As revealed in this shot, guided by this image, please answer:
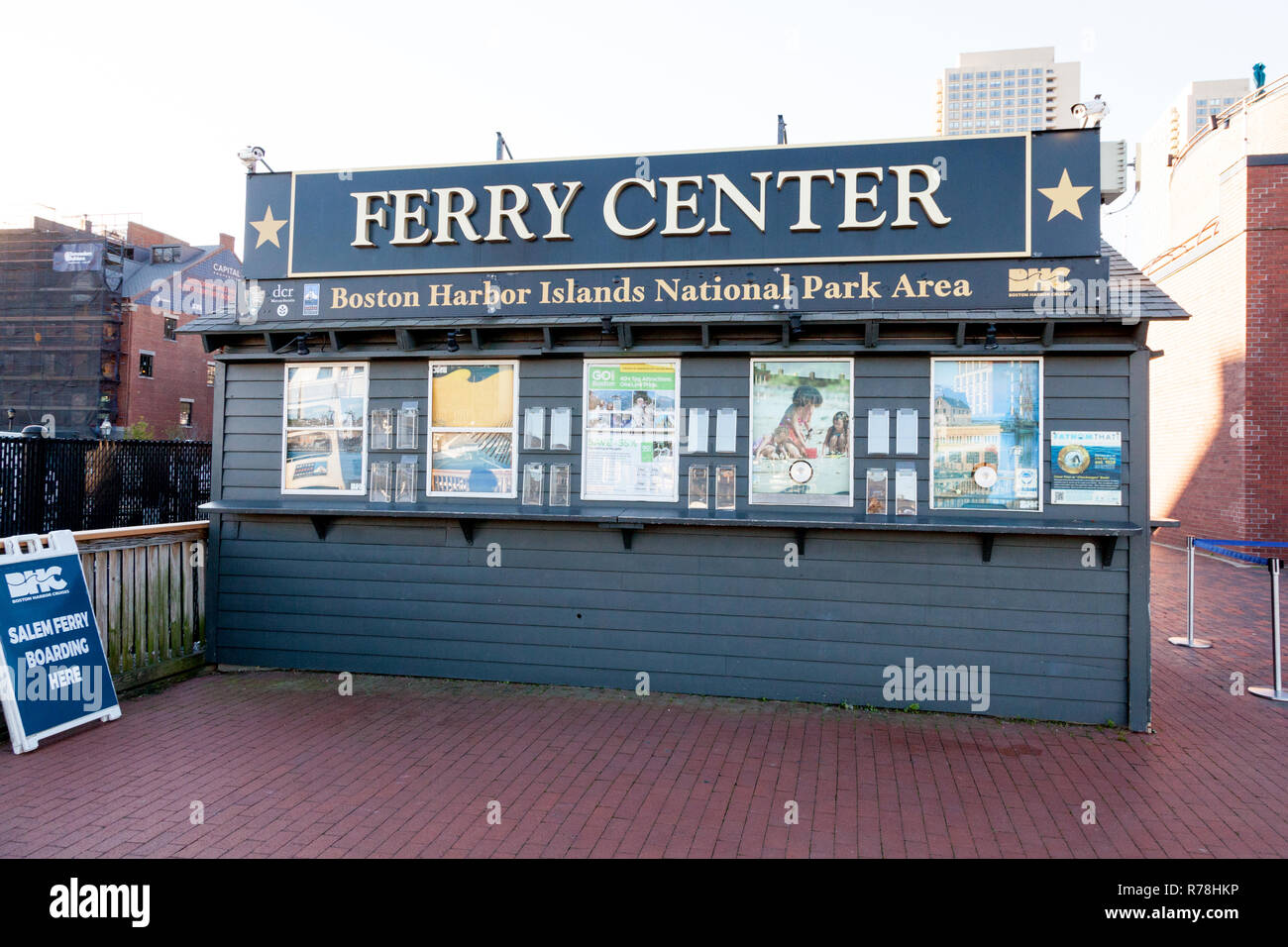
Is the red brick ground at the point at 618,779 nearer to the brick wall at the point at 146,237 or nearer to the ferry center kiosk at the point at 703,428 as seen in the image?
the ferry center kiosk at the point at 703,428

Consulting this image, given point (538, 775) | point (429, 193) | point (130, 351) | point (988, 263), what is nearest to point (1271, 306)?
point (988, 263)

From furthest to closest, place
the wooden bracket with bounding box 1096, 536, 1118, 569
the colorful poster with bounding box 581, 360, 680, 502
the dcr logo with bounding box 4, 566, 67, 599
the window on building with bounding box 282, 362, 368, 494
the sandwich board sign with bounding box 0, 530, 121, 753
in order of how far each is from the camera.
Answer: the window on building with bounding box 282, 362, 368, 494 < the colorful poster with bounding box 581, 360, 680, 502 < the wooden bracket with bounding box 1096, 536, 1118, 569 < the dcr logo with bounding box 4, 566, 67, 599 < the sandwich board sign with bounding box 0, 530, 121, 753

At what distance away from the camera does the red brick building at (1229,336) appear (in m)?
14.7

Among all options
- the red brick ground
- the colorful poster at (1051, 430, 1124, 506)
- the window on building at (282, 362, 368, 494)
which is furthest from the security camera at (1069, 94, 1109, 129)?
the window on building at (282, 362, 368, 494)

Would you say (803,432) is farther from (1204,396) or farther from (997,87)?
(997,87)

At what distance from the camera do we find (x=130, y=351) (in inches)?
1506

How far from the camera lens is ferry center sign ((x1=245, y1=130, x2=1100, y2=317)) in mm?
6547

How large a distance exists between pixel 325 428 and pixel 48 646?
2901mm

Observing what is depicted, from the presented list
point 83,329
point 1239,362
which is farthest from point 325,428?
point 83,329

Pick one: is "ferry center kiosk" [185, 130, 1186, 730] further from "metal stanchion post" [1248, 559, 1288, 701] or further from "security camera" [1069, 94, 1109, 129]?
"metal stanchion post" [1248, 559, 1288, 701]

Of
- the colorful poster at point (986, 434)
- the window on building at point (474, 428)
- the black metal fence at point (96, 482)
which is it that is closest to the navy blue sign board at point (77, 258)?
the black metal fence at point (96, 482)

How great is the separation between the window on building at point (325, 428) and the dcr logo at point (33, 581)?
2078 millimetres

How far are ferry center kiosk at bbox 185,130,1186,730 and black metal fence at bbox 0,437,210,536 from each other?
2.60m

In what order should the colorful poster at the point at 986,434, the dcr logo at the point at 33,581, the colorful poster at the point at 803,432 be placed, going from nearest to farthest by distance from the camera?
1. the dcr logo at the point at 33,581
2. the colorful poster at the point at 986,434
3. the colorful poster at the point at 803,432
